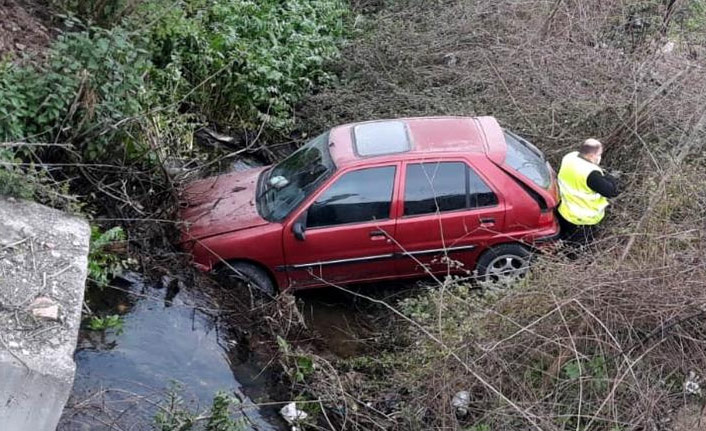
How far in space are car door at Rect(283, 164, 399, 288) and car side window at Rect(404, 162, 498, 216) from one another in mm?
185

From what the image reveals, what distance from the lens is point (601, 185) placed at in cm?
802

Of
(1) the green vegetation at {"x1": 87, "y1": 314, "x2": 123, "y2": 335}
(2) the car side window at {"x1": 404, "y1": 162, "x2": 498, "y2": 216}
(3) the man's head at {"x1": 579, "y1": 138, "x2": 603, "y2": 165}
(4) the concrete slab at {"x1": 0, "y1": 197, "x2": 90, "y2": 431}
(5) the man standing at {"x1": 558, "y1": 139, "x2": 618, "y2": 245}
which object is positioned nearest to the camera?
(4) the concrete slab at {"x1": 0, "y1": 197, "x2": 90, "y2": 431}

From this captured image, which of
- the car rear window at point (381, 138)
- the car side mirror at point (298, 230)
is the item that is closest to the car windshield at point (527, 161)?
the car rear window at point (381, 138)

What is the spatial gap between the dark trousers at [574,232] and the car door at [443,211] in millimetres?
733

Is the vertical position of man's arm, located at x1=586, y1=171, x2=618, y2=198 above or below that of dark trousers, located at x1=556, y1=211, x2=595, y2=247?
above

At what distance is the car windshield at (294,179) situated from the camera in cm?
793

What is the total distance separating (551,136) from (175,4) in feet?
14.9

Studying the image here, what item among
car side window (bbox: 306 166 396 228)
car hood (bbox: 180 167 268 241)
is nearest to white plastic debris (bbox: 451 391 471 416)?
car side window (bbox: 306 166 396 228)

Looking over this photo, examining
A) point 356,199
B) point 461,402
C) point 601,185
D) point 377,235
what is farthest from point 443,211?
point 461,402

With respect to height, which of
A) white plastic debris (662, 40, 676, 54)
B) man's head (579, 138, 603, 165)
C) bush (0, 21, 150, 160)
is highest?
bush (0, 21, 150, 160)

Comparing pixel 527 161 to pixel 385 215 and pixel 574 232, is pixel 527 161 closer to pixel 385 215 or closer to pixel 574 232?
pixel 574 232

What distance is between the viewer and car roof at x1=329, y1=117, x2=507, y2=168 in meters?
7.96

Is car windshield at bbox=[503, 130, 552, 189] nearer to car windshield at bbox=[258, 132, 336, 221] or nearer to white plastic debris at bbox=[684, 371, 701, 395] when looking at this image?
car windshield at bbox=[258, 132, 336, 221]

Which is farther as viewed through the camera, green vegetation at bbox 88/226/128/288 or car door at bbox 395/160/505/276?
car door at bbox 395/160/505/276
